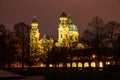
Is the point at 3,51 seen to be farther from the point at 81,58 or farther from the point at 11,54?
the point at 81,58

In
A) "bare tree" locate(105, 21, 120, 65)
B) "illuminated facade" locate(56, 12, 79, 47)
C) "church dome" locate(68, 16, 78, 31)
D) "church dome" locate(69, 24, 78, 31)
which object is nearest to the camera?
"bare tree" locate(105, 21, 120, 65)

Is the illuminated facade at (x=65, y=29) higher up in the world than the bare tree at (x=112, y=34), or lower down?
higher up

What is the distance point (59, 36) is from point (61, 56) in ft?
266

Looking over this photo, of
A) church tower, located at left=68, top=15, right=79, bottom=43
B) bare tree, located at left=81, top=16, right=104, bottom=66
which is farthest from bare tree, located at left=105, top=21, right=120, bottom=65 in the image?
church tower, located at left=68, top=15, right=79, bottom=43

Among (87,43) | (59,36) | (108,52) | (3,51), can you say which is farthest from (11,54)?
(59,36)

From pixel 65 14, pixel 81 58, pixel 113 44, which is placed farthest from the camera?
pixel 65 14

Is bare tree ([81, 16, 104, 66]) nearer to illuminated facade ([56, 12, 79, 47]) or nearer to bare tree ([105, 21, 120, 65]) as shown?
bare tree ([105, 21, 120, 65])

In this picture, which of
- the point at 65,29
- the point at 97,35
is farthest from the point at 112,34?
the point at 65,29

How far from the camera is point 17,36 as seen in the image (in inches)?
2950

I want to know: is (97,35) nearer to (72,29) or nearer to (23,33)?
(23,33)

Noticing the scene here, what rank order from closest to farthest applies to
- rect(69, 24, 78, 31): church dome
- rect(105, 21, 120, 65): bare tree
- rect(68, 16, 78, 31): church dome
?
1. rect(105, 21, 120, 65): bare tree
2. rect(69, 24, 78, 31): church dome
3. rect(68, 16, 78, 31): church dome

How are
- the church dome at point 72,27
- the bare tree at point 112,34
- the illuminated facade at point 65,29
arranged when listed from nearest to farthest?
the bare tree at point 112,34, the illuminated facade at point 65,29, the church dome at point 72,27

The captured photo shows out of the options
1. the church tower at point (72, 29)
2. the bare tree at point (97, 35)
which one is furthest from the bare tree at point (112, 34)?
the church tower at point (72, 29)

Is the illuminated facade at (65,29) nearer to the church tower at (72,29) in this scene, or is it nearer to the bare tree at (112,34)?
the church tower at (72,29)
